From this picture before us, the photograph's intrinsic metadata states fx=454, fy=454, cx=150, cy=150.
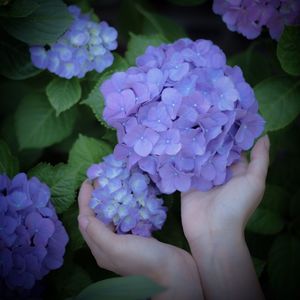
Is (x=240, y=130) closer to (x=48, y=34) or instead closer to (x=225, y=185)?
(x=225, y=185)

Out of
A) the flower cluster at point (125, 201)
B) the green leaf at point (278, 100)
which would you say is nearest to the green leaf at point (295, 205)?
the green leaf at point (278, 100)

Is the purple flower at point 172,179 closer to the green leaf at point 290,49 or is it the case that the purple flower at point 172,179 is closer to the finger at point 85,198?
the finger at point 85,198

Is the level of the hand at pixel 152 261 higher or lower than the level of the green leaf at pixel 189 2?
lower

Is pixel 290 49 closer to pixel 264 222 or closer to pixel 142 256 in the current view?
pixel 264 222

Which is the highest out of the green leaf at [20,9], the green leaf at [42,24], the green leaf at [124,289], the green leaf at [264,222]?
the green leaf at [20,9]

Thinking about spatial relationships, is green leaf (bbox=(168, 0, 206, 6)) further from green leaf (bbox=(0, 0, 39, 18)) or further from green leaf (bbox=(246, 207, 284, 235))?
green leaf (bbox=(246, 207, 284, 235))

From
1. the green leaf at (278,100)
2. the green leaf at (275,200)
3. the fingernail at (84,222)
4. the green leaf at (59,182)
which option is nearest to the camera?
the fingernail at (84,222)

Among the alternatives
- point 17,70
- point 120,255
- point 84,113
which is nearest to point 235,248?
point 120,255
